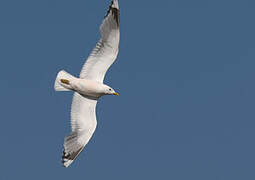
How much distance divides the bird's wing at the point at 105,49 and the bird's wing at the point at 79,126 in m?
0.94

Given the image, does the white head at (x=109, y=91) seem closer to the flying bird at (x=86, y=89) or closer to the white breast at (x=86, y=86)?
the flying bird at (x=86, y=89)

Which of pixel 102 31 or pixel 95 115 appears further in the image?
pixel 95 115

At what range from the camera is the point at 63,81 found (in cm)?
1973

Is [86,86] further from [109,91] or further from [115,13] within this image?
[115,13]

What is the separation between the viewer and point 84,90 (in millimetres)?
19688

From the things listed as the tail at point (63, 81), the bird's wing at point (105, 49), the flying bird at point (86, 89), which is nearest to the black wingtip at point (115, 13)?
the bird's wing at point (105, 49)

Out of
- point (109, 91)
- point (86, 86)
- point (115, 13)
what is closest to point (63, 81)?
point (86, 86)

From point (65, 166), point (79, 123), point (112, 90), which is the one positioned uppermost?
point (112, 90)

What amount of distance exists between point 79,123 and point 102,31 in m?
3.29

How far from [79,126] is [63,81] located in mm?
1618

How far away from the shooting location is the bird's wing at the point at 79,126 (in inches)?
786

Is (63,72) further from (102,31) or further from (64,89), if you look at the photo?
(102,31)

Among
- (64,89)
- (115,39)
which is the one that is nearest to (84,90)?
(64,89)

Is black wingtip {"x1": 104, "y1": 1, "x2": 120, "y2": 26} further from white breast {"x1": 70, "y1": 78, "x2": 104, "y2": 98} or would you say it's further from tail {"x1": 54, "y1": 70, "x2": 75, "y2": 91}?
tail {"x1": 54, "y1": 70, "x2": 75, "y2": 91}
